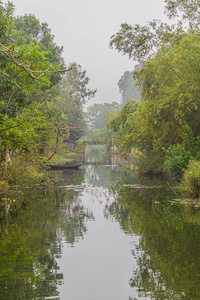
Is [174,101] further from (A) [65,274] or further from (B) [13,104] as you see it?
(A) [65,274]

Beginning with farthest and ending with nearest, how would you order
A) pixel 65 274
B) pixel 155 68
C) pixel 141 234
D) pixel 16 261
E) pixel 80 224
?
pixel 155 68
pixel 80 224
pixel 141 234
pixel 16 261
pixel 65 274

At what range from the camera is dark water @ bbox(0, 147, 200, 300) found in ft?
20.3

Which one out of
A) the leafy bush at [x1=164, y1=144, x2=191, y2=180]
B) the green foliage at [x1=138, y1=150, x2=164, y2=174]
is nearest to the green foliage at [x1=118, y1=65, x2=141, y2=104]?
the green foliage at [x1=138, y1=150, x2=164, y2=174]

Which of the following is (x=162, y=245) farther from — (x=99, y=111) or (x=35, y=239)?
(x=99, y=111)

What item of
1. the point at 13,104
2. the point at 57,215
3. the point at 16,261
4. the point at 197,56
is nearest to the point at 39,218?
the point at 57,215

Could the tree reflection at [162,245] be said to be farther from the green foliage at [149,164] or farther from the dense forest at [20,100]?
the green foliage at [149,164]

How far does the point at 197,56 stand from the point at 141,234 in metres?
11.5

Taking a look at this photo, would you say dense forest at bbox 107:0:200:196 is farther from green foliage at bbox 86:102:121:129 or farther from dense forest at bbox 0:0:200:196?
green foliage at bbox 86:102:121:129

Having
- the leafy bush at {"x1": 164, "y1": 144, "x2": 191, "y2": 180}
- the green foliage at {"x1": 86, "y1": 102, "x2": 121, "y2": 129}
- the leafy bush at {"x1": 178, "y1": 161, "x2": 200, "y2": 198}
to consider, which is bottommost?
the leafy bush at {"x1": 178, "y1": 161, "x2": 200, "y2": 198}

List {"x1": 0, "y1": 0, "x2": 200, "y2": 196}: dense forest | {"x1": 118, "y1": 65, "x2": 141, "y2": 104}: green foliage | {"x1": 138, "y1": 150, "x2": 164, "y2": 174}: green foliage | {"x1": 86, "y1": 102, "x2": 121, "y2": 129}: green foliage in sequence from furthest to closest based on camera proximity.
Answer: {"x1": 86, "y1": 102, "x2": 121, "y2": 129}: green foliage, {"x1": 118, "y1": 65, "x2": 141, "y2": 104}: green foliage, {"x1": 138, "y1": 150, "x2": 164, "y2": 174}: green foliage, {"x1": 0, "y1": 0, "x2": 200, "y2": 196}: dense forest

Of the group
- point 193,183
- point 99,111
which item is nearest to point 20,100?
point 193,183

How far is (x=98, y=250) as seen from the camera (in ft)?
28.9

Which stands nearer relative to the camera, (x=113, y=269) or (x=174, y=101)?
(x=113, y=269)

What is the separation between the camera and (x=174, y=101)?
19484 mm
